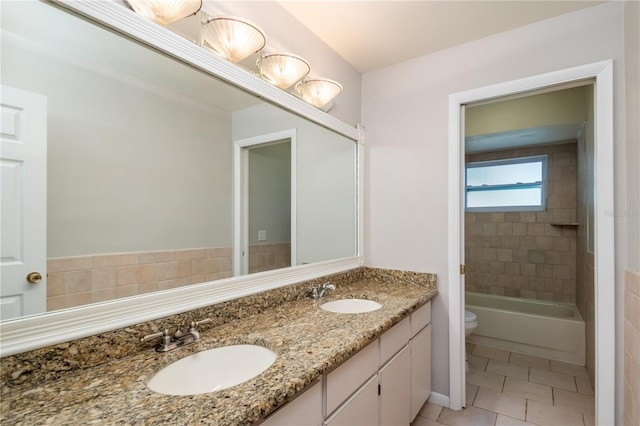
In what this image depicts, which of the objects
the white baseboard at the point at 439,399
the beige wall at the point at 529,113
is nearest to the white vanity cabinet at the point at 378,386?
the white baseboard at the point at 439,399

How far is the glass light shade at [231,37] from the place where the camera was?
4.24 feet

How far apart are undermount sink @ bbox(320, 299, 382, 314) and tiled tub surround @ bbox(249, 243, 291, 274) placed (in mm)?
351

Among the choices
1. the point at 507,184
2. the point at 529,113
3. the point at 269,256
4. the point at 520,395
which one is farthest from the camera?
the point at 507,184

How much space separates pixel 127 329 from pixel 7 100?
744mm

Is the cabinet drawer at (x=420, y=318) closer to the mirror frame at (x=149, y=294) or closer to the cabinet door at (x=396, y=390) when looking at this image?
the cabinet door at (x=396, y=390)

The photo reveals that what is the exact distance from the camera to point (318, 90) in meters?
1.87

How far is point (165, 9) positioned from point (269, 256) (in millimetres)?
1152

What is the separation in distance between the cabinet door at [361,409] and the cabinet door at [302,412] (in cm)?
9

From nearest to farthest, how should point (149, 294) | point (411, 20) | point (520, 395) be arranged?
point (149, 294)
point (411, 20)
point (520, 395)

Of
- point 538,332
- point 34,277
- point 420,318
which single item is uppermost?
point 34,277

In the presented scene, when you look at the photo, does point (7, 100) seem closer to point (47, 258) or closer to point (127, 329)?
point (47, 258)

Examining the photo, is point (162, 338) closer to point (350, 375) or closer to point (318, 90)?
point (350, 375)

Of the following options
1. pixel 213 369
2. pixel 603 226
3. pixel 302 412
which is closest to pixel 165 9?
pixel 213 369

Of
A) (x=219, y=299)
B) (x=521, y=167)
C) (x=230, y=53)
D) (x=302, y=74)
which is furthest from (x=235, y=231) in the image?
(x=521, y=167)
